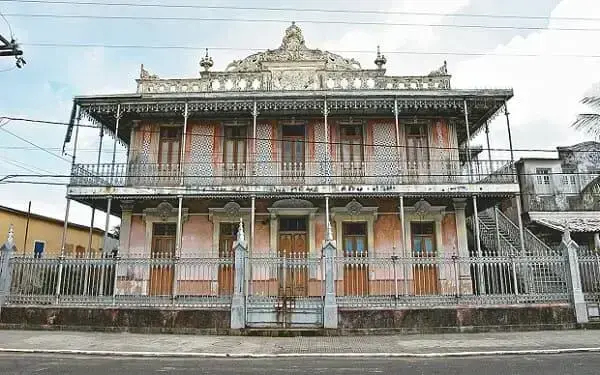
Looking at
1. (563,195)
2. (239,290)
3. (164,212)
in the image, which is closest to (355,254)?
(239,290)

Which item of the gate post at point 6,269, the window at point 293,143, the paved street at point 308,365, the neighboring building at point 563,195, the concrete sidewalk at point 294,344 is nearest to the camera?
the paved street at point 308,365

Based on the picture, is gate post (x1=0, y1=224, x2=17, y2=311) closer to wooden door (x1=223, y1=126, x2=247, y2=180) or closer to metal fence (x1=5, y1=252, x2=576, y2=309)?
metal fence (x1=5, y1=252, x2=576, y2=309)

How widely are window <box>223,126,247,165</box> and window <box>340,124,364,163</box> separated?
3.54m

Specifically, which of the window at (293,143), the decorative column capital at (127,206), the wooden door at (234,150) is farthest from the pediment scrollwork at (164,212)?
the window at (293,143)

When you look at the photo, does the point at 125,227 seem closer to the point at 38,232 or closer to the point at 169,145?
the point at 169,145

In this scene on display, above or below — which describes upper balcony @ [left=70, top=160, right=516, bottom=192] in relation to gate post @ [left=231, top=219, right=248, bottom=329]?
above

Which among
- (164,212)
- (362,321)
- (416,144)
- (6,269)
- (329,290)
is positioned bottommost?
(362,321)

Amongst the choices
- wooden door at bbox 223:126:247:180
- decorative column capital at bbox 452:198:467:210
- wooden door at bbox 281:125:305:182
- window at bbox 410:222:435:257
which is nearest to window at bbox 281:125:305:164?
wooden door at bbox 281:125:305:182

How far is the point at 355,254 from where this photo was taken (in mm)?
15109

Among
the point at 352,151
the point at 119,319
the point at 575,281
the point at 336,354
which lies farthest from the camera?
the point at 352,151

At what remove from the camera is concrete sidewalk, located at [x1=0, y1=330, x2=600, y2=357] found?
8.37 m

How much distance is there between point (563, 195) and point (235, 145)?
14753 mm

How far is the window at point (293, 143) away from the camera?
15891mm

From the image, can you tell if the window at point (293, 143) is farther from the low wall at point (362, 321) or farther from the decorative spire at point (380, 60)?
the low wall at point (362, 321)
